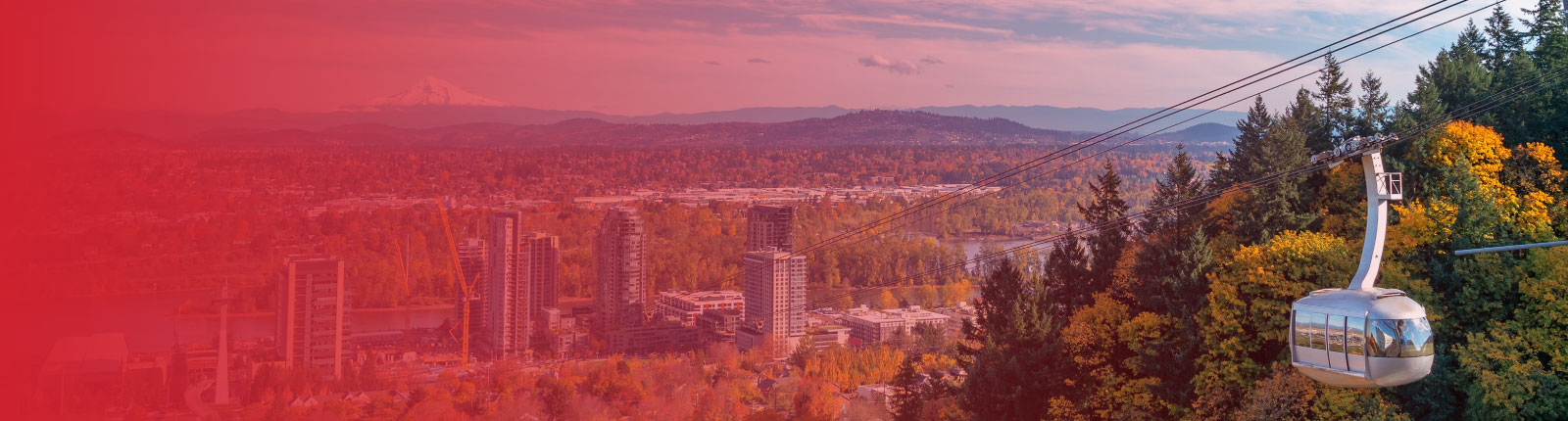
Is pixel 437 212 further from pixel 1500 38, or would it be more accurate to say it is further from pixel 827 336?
pixel 1500 38

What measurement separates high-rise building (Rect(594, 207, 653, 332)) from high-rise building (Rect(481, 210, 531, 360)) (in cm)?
458

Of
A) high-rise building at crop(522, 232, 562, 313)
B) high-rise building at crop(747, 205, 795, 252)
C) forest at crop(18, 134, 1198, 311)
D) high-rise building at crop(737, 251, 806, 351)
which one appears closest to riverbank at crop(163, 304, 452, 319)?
forest at crop(18, 134, 1198, 311)

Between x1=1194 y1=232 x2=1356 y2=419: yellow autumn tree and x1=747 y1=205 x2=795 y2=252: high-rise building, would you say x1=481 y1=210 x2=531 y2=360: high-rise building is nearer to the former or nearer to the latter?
x1=747 y1=205 x2=795 y2=252: high-rise building

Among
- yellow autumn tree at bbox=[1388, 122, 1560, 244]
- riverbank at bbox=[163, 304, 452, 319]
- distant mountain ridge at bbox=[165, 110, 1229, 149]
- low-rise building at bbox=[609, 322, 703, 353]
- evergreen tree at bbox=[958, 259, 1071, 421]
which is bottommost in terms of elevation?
low-rise building at bbox=[609, 322, 703, 353]

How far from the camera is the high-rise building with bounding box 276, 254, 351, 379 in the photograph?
5169 cm

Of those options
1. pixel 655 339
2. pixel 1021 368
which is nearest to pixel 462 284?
pixel 655 339

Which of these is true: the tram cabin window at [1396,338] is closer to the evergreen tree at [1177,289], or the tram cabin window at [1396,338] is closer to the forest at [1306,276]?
the forest at [1306,276]

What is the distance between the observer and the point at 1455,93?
21672 millimetres

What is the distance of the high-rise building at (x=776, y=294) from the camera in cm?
6072

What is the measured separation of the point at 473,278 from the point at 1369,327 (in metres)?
58.9

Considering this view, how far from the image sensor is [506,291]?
61562 millimetres

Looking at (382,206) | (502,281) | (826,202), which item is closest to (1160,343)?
(502,281)

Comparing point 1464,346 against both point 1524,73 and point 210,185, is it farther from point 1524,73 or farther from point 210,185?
point 210,185

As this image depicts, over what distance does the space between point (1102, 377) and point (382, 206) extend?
194 ft
